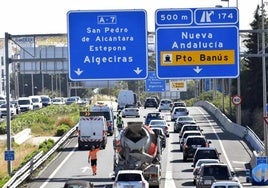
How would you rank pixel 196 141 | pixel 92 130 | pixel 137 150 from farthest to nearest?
pixel 92 130 → pixel 196 141 → pixel 137 150

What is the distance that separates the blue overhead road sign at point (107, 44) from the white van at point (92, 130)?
1947 cm

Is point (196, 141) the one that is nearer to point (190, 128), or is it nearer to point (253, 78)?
point (190, 128)

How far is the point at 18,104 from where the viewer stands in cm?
10381

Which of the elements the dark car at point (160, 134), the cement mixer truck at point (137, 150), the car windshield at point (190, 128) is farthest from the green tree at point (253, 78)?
the cement mixer truck at point (137, 150)

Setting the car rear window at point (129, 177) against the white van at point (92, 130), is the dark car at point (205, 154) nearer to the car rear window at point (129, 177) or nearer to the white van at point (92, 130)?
the car rear window at point (129, 177)

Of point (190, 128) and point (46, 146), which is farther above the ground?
point (190, 128)

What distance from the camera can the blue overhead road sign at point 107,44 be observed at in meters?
35.4

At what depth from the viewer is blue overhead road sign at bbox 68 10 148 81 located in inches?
1394

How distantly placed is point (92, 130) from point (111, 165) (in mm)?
7998

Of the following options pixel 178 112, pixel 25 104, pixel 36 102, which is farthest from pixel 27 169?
pixel 36 102

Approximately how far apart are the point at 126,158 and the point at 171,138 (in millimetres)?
27646

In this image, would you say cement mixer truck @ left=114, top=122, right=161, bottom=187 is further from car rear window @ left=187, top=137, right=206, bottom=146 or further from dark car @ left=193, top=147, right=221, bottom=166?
car rear window @ left=187, top=137, right=206, bottom=146

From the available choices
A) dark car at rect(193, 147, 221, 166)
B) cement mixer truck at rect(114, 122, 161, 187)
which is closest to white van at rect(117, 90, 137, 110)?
dark car at rect(193, 147, 221, 166)

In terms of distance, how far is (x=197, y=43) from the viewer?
35750 mm
